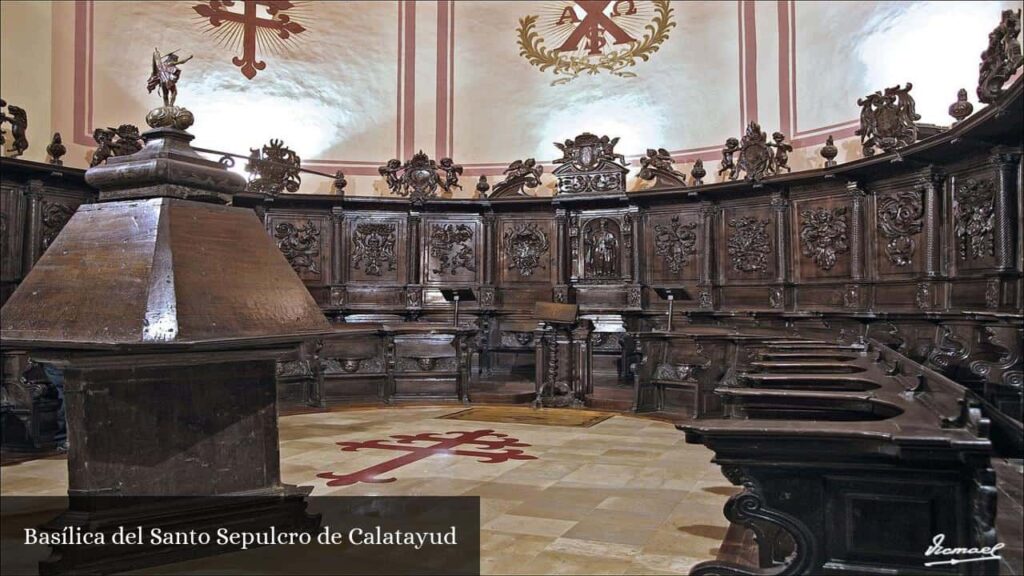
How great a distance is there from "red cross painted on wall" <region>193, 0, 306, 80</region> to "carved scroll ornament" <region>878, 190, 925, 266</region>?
32.7 feet

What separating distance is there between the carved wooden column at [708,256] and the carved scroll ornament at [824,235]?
1.42m

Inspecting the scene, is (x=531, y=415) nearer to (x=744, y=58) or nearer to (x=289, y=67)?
(x=744, y=58)

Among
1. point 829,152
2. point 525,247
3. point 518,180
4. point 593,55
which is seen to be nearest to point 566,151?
point 518,180

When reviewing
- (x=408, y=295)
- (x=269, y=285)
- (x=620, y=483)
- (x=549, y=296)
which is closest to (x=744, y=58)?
(x=549, y=296)

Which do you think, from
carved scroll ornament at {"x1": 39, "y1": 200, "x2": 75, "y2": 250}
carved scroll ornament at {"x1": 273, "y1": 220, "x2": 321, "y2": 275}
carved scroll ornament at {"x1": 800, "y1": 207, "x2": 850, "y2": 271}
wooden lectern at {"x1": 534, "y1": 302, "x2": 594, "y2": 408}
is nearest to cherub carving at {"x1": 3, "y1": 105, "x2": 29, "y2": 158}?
carved scroll ornament at {"x1": 39, "y1": 200, "x2": 75, "y2": 250}

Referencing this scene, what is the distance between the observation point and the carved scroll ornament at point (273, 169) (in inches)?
471

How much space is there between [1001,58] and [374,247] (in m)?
8.95

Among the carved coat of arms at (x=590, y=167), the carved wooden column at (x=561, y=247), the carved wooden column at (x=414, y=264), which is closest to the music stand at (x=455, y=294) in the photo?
the carved wooden column at (x=414, y=264)

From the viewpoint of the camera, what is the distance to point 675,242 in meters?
11.8

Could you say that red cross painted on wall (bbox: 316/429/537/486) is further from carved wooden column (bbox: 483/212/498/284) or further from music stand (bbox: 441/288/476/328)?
carved wooden column (bbox: 483/212/498/284)

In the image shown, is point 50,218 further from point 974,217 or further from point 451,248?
point 974,217

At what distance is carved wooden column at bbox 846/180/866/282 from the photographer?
9.44m

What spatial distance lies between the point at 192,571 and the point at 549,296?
9.47 metres

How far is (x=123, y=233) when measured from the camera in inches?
113
